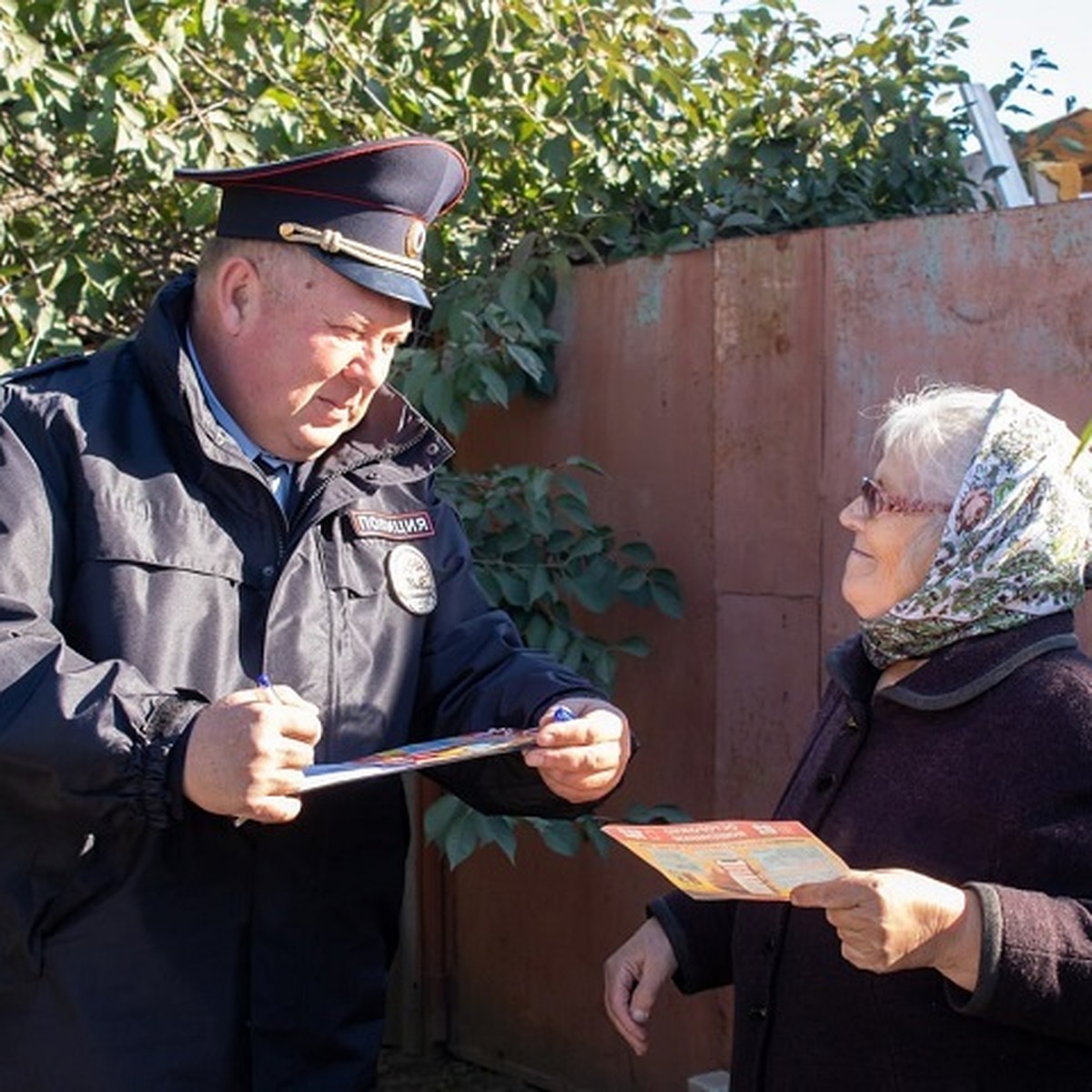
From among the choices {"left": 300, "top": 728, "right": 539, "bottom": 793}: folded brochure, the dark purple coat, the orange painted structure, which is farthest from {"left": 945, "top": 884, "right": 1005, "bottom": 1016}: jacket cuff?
the orange painted structure

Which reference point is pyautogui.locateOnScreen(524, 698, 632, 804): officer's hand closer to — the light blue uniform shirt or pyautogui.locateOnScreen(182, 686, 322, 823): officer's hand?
pyautogui.locateOnScreen(182, 686, 322, 823): officer's hand

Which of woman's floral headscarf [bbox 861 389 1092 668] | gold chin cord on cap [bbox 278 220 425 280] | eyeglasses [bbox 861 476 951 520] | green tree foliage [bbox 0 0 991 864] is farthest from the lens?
green tree foliage [bbox 0 0 991 864]

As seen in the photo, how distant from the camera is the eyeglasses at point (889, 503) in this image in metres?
2.37

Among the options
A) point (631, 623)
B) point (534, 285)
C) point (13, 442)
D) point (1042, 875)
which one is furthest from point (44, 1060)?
point (534, 285)

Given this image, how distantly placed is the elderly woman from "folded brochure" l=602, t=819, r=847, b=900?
41 millimetres

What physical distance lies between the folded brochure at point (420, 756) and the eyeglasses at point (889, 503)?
55cm

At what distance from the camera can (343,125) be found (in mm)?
4750

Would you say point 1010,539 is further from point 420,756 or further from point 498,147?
point 498,147

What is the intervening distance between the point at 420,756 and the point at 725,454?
190cm

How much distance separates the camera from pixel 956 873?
2.22 meters

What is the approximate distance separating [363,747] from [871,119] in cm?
277

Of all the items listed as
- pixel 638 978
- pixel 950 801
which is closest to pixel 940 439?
pixel 950 801

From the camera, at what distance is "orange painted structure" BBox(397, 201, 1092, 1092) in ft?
11.5

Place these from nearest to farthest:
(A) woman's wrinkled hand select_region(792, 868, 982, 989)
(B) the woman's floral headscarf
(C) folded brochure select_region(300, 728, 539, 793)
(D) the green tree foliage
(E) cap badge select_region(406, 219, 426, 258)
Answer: (A) woman's wrinkled hand select_region(792, 868, 982, 989) < (C) folded brochure select_region(300, 728, 539, 793) < (B) the woman's floral headscarf < (E) cap badge select_region(406, 219, 426, 258) < (D) the green tree foliage
